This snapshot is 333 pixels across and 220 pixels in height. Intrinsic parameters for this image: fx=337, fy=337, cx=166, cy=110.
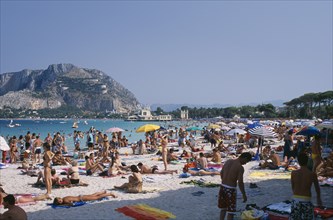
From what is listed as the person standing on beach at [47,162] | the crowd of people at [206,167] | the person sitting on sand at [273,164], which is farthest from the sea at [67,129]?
the person standing on beach at [47,162]

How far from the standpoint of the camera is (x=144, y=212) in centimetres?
707

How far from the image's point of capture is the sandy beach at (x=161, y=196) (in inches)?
283

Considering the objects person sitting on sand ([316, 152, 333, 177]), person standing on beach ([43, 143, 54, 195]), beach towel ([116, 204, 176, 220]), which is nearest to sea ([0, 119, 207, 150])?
person standing on beach ([43, 143, 54, 195])

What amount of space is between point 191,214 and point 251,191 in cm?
A: 265

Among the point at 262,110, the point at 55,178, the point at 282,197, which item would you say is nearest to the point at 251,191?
the point at 282,197

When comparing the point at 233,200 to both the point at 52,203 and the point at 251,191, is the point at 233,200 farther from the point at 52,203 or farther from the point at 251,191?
the point at 52,203

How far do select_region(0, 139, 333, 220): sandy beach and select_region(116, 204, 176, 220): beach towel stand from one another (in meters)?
0.15

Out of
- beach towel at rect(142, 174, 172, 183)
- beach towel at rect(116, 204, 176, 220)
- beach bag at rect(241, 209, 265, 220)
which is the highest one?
beach bag at rect(241, 209, 265, 220)

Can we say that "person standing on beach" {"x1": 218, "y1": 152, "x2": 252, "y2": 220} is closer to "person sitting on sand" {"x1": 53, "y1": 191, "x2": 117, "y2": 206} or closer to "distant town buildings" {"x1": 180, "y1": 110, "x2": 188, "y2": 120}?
"person sitting on sand" {"x1": 53, "y1": 191, "x2": 117, "y2": 206}

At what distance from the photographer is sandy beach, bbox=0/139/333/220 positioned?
7180 mm

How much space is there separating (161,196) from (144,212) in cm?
183

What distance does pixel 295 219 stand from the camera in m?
4.61

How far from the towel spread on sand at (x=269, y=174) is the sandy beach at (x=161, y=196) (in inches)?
5.6

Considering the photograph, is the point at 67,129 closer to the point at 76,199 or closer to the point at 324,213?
the point at 76,199
